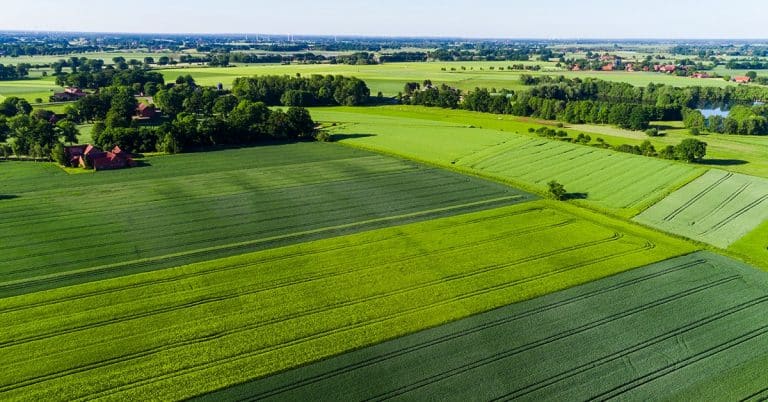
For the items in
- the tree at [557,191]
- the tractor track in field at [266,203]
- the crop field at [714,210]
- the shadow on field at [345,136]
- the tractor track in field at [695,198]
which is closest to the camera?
the tractor track in field at [266,203]

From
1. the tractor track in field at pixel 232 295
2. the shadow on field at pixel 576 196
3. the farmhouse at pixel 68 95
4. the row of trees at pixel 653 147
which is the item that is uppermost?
the farmhouse at pixel 68 95

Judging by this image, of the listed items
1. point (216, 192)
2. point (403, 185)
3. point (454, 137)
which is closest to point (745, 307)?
point (403, 185)

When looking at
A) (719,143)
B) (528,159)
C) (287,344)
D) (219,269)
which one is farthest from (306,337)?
(719,143)

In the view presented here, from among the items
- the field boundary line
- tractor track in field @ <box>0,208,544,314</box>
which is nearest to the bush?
the field boundary line

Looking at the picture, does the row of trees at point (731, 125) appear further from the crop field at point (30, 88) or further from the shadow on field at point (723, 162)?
the crop field at point (30, 88)

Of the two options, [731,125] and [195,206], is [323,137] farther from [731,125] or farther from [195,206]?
[731,125]

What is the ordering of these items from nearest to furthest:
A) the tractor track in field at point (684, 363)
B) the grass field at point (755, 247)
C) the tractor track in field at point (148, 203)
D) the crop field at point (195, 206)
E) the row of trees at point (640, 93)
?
the tractor track in field at point (684, 363)
the crop field at point (195, 206)
the grass field at point (755, 247)
the tractor track in field at point (148, 203)
the row of trees at point (640, 93)

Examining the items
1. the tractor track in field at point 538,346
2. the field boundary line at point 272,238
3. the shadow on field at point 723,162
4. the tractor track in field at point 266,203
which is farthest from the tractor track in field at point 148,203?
the shadow on field at point 723,162

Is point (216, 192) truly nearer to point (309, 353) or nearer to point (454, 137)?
point (309, 353)
